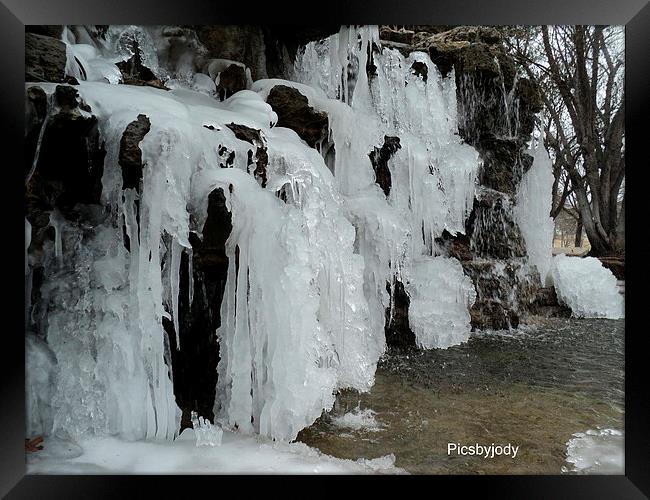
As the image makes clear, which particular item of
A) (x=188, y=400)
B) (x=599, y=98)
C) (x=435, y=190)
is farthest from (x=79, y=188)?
(x=599, y=98)

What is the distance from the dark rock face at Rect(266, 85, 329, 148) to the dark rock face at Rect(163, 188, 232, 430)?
4.15 feet

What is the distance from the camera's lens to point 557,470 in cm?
217

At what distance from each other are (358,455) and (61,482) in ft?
5.14

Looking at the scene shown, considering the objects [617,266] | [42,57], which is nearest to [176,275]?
[42,57]

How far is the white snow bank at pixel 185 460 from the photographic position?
2.10 meters

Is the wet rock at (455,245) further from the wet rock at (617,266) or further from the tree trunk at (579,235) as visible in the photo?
the wet rock at (617,266)

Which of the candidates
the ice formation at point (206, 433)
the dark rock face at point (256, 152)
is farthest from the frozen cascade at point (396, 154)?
the ice formation at point (206, 433)

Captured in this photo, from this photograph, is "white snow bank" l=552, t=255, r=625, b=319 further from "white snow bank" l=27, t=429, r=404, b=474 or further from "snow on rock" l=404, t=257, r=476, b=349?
"white snow bank" l=27, t=429, r=404, b=474

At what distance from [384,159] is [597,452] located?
2498 millimetres

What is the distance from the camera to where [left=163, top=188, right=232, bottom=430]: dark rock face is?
2203mm

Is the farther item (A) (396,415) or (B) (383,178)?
(B) (383,178)

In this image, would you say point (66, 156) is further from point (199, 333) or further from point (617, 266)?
point (617, 266)

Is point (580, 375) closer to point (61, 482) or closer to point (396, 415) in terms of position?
point (396, 415)
